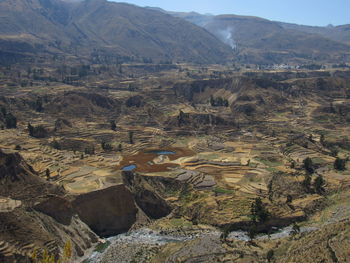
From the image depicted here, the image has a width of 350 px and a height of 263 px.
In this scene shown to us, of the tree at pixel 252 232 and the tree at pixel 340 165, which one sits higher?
the tree at pixel 340 165

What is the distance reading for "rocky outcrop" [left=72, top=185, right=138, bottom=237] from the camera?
213 ft

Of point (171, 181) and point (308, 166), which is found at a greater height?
point (308, 166)

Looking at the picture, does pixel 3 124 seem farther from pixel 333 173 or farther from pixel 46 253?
pixel 333 173

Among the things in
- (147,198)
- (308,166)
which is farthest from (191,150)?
(147,198)

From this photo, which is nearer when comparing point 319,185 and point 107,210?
point 107,210

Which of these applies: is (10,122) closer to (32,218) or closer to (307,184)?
(32,218)

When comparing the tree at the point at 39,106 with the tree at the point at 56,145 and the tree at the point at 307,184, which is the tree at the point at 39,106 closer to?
the tree at the point at 56,145

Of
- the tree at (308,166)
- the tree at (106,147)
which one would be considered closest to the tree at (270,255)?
the tree at (308,166)

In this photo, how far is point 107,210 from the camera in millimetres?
66125

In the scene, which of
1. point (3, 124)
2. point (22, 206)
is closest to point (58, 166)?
point (22, 206)

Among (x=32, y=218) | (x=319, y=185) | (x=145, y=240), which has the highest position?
(x=32, y=218)

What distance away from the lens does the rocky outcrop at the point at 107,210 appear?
213 ft

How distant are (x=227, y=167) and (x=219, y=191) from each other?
56.0ft

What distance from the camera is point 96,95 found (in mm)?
155625
